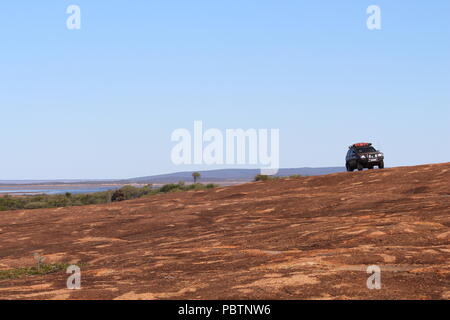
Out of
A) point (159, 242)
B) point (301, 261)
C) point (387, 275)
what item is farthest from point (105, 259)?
point (387, 275)

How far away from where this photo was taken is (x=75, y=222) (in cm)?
2777

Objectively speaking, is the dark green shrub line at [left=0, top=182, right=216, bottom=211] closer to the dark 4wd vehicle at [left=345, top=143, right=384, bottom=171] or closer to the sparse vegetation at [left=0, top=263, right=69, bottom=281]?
the dark 4wd vehicle at [left=345, top=143, right=384, bottom=171]

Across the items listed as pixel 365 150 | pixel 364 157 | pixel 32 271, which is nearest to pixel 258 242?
pixel 32 271

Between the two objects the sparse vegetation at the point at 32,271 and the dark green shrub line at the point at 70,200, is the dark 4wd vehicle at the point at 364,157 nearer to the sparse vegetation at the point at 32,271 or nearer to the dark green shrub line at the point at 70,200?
the sparse vegetation at the point at 32,271

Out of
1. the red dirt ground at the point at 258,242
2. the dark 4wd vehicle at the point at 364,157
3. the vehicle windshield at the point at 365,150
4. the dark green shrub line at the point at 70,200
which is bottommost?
the dark green shrub line at the point at 70,200

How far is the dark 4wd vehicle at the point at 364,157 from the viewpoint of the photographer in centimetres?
3825

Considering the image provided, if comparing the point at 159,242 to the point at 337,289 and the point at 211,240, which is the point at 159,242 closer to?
the point at 211,240

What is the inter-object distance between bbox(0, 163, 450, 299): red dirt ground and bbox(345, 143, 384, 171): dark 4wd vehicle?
525cm

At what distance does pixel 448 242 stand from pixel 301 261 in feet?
13.6

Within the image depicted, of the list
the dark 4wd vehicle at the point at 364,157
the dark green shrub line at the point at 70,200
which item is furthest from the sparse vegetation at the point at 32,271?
the dark green shrub line at the point at 70,200

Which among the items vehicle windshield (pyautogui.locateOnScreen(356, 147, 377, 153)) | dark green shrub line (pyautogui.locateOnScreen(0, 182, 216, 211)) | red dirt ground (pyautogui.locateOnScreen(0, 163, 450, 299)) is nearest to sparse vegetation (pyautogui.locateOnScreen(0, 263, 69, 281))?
red dirt ground (pyautogui.locateOnScreen(0, 163, 450, 299))

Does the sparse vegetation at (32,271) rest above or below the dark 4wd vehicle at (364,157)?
below

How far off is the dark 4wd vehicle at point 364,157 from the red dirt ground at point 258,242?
17.2 ft
